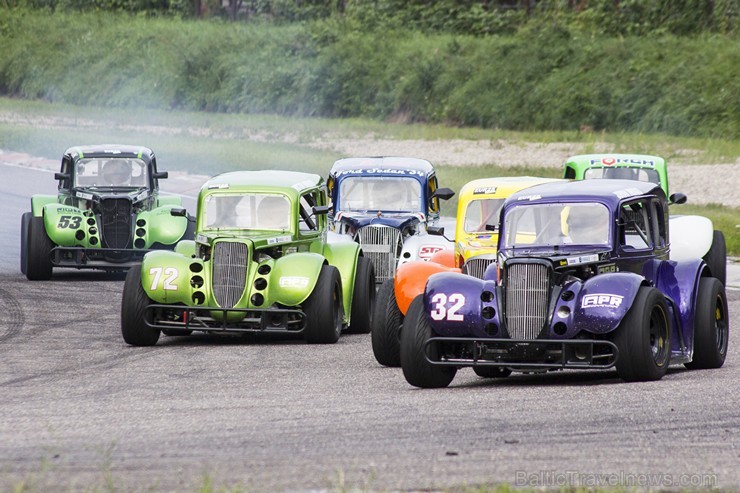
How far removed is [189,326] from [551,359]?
14.9 ft

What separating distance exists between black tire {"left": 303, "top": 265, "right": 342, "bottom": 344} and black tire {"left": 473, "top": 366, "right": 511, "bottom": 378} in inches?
108

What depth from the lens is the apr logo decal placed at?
11055 millimetres

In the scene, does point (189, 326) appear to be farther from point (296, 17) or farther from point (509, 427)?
point (296, 17)

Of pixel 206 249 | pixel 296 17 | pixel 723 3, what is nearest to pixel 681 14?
pixel 723 3

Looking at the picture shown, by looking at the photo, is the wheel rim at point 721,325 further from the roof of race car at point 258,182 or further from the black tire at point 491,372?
the roof of race car at point 258,182

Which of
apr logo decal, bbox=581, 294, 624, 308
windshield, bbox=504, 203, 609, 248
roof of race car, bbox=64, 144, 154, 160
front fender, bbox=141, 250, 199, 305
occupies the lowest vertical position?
front fender, bbox=141, 250, 199, 305

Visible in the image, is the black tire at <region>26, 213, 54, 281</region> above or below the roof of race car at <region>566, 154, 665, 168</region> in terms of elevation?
below

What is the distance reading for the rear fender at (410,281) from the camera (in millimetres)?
12938

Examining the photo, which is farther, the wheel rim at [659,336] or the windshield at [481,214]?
the windshield at [481,214]

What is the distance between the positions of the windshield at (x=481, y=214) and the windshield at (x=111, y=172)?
6125mm

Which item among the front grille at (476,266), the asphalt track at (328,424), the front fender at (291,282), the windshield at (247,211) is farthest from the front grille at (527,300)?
the windshield at (247,211)

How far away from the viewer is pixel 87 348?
47.2 ft

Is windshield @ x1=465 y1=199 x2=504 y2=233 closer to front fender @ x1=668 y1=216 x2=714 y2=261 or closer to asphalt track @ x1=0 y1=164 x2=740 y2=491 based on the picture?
front fender @ x1=668 y1=216 x2=714 y2=261

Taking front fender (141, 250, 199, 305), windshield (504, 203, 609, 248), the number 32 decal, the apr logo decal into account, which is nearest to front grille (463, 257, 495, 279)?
windshield (504, 203, 609, 248)
